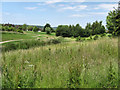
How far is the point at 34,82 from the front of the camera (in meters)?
3.43

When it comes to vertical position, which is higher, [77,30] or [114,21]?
[114,21]

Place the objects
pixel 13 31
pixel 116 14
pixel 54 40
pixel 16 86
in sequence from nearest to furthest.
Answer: pixel 16 86, pixel 54 40, pixel 13 31, pixel 116 14

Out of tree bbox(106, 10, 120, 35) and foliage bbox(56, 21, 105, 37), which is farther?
tree bbox(106, 10, 120, 35)

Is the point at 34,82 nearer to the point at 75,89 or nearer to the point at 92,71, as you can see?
the point at 75,89

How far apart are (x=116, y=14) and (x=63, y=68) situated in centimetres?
1728

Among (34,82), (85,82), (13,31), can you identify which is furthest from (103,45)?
(13,31)

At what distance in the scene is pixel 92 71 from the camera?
13.5 feet

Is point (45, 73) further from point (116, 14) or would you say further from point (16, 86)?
point (116, 14)

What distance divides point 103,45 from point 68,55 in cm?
247

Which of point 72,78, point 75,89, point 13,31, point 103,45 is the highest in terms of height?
point 13,31

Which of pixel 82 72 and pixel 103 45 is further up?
pixel 103 45

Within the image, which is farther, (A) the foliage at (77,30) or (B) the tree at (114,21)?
(B) the tree at (114,21)

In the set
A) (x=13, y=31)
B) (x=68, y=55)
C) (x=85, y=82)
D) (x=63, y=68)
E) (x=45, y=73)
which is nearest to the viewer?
(x=85, y=82)

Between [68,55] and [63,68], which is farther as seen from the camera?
[68,55]
